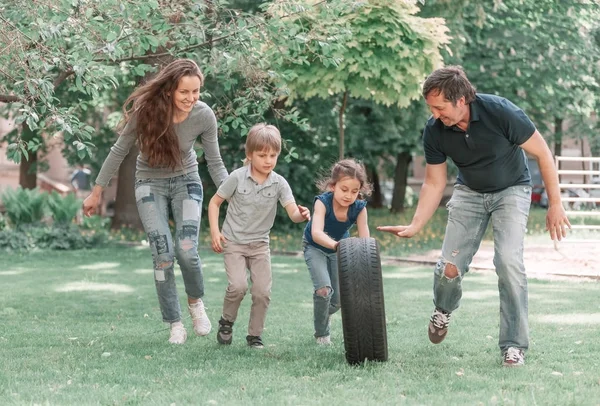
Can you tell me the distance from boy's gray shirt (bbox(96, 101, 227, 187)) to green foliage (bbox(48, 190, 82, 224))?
10263 mm

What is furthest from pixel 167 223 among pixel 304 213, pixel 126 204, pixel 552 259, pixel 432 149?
pixel 126 204

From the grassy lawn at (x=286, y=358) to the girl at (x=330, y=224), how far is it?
30 cm

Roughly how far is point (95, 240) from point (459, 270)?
11543 mm

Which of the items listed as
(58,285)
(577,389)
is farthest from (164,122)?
(58,285)

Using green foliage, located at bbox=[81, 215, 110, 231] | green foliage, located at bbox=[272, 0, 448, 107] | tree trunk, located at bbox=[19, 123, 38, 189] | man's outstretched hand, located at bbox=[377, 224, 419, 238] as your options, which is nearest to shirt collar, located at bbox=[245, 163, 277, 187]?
man's outstretched hand, located at bbox=[377, 224, 419, 238]

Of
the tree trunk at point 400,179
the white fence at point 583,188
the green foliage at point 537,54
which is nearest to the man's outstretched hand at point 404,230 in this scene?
the white fence at point 583,188

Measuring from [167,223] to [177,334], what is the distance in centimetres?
76

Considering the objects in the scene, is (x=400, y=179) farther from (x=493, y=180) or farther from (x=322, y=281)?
(x=493, y=180)

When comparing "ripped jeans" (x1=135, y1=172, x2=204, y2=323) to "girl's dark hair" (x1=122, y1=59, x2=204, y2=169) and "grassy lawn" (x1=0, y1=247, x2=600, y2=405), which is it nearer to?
"girl's dark hair" (x1=122, y1=59, x2=204, y2=169)

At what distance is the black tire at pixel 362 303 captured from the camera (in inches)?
201

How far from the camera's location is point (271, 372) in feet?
16.6

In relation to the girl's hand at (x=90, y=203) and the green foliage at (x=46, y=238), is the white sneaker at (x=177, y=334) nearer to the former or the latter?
the girl's hand at (x=90, y=203)

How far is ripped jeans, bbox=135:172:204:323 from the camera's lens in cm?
605

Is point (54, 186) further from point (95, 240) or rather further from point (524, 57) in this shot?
Answer: point (524, 57)
